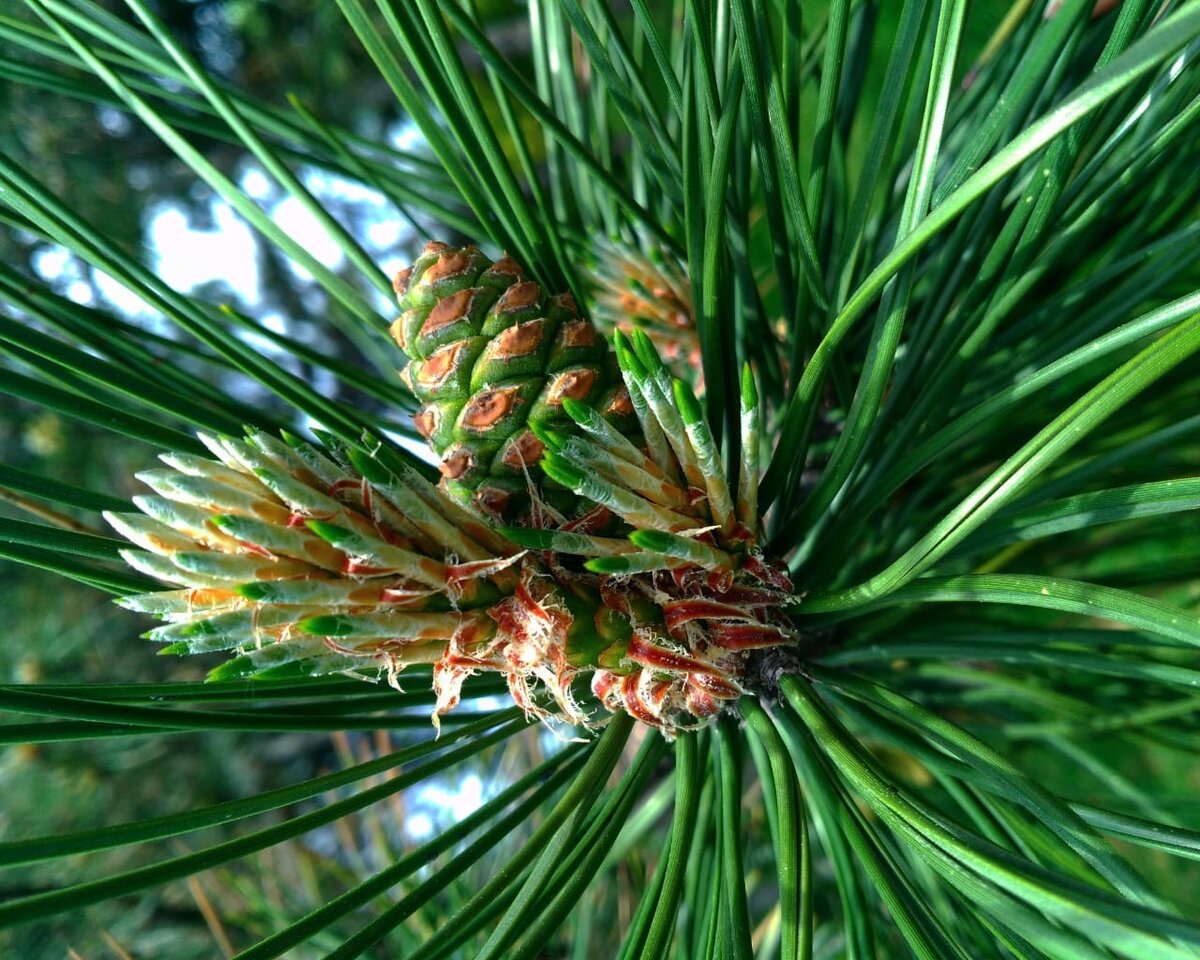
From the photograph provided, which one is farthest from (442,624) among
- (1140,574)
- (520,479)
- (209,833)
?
(209,833)

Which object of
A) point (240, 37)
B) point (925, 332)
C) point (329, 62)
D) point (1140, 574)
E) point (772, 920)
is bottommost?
point (772, 920)

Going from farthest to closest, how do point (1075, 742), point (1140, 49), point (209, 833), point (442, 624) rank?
1. point (209, 833)
2. point (1075, 742)
3. point (442, 624)
4. point (1140, 49)

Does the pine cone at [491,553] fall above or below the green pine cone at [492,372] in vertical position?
below

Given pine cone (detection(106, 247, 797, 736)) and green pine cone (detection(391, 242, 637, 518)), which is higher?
green pine cone (detection(391, 242, 637, 518))

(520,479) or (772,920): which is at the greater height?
(520,479)

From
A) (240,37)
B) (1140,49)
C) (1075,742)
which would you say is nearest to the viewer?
(1140,49)

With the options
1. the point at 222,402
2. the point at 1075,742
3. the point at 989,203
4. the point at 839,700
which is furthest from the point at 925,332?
the point at 1075,742

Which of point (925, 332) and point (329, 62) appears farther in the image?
point (329, 62)

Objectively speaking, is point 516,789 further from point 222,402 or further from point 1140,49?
point 1140,49
